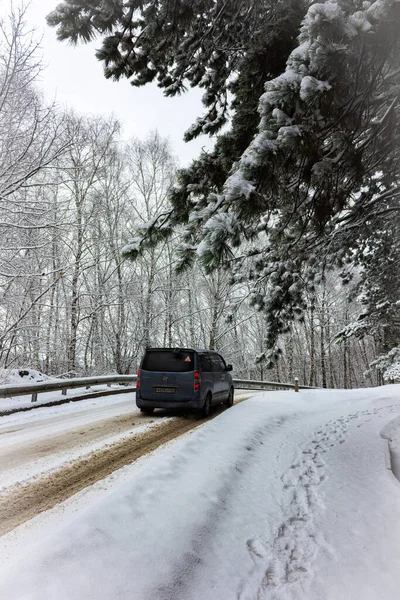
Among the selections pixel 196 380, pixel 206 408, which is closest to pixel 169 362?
pixel 196 380

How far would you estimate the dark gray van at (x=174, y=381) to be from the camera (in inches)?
345

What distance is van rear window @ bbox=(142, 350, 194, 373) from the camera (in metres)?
8.96

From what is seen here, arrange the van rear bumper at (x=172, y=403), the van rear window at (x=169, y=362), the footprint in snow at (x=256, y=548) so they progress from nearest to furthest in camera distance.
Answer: the footprint in snow at (x=256, y=548) → the van rear bumper at (x=172, y=403) → the van rear window at (x=169, y=362)

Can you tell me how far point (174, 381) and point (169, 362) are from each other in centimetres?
53

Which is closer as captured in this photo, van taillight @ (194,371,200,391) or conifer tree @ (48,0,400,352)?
conifer tree @ (48,0,400,352)

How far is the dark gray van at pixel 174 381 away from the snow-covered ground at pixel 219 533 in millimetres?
2811

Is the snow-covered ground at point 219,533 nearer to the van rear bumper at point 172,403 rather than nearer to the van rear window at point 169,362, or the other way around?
the van rear bumper at point 172,403

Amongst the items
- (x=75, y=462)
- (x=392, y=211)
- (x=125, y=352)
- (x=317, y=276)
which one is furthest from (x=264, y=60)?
(x=125, y=352)

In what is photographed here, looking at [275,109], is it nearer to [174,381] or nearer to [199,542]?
[199,542]

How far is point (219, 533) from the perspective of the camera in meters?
3.41

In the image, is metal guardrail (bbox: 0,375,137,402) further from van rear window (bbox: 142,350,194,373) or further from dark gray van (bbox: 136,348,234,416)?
van rear window (bbox: 142,350,194,373)

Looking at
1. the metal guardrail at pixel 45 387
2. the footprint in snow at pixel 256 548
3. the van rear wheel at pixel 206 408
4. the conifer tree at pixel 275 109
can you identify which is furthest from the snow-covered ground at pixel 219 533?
the metal guardrail at pixel 45 387

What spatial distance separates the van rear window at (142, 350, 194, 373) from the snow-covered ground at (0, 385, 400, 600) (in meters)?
3.10

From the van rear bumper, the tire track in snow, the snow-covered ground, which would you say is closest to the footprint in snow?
the snow-covered ground
